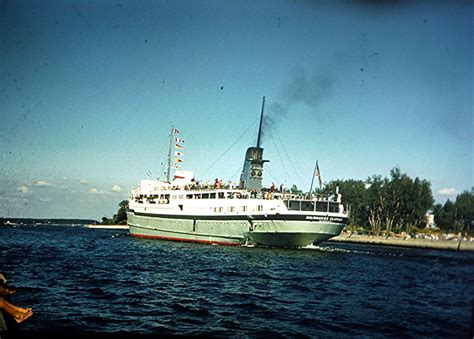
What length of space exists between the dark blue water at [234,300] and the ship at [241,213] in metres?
15.2

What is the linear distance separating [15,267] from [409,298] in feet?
82.8

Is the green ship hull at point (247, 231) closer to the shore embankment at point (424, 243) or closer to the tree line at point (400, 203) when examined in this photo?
the shore embankment at point (424, 243)

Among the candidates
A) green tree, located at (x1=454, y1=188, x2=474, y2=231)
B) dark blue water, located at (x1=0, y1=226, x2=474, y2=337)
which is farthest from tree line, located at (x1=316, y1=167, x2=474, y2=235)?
dark blue water, located at (x1=0, y1=226, x2=474, y2=337)

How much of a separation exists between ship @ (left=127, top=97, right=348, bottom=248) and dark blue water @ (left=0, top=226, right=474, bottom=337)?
598 inches

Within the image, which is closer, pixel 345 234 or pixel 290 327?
pixel 290 327

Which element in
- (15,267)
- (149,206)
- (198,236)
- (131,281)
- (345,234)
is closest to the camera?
(131,281)

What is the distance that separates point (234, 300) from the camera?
63.8 feet

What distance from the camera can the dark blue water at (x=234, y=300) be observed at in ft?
47.6

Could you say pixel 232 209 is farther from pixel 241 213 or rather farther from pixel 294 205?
pixel 294 205

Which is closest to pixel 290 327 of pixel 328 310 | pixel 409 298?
pixel 328 310

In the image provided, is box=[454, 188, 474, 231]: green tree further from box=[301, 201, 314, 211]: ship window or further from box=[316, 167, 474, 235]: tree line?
box=[316, 167, 474, 235]: tree line

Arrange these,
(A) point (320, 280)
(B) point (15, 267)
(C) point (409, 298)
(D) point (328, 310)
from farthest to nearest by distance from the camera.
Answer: (B) point (15, 267) < (A) point (320, 280) < (C) point (409, 298) < (D) point (328, 310)

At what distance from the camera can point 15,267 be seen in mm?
28781

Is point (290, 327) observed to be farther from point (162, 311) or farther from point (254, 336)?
point (162, 311)
